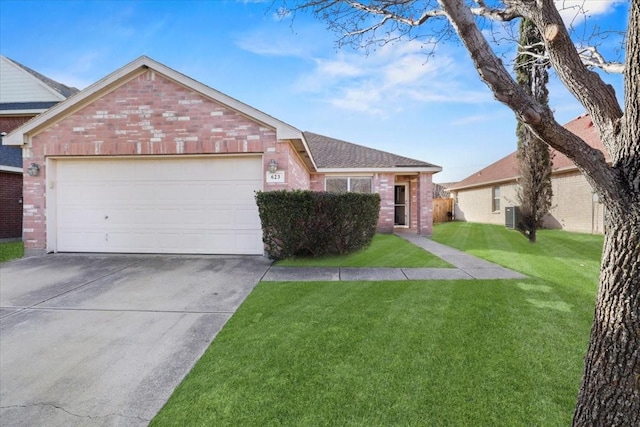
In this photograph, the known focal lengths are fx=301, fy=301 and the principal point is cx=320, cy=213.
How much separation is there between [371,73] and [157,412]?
26.7 feet

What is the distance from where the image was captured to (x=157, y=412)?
2.37 m

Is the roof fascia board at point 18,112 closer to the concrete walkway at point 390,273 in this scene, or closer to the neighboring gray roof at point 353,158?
the neighboring gray roof at point 353,158

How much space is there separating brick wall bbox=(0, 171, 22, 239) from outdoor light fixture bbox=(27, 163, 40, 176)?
521cm

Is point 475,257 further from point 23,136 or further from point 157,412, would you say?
point 23,136

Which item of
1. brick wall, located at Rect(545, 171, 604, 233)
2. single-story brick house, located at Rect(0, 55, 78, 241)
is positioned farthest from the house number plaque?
brick wall, located at Rect(545, 171, 604, 233)

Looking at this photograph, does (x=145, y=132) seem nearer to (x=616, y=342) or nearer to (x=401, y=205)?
(x=616, y=342)

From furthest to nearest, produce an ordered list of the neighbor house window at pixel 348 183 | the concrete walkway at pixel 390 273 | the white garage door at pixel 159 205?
the neighbor house window at pixel 348 183 → the white garage door at pixel 159 205 → the concrete walkway at pixel 390 273

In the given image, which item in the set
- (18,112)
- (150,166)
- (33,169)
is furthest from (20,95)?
(150,166)

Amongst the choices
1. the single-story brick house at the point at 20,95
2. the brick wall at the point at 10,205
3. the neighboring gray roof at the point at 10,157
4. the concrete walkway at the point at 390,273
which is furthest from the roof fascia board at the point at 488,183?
the single-story brick house at the point at 20,95

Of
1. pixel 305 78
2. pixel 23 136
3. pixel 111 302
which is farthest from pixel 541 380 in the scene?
pixel 23 136

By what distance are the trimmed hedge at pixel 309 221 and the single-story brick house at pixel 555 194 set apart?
7.67 m

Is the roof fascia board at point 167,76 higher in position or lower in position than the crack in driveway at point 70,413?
higher

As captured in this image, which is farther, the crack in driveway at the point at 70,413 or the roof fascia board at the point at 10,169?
the roof fascia board at the point at 10,169

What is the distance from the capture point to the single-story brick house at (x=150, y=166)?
788cm
